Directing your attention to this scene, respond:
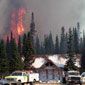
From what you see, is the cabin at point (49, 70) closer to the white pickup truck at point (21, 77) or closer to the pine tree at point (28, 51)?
the pine tree at point (28, 51)

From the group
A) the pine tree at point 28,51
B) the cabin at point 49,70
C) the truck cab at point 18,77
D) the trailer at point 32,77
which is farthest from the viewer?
the cabin at point 49,70

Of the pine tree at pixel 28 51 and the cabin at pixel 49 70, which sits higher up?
the pine tree at pixel 28 51

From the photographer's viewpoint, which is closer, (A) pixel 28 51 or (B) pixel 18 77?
(B) pixel 18 77

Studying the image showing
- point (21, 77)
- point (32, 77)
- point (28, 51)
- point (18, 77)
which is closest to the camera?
point (18, 77)

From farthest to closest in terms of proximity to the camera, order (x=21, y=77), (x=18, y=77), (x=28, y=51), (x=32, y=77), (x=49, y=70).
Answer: (x=49, y=70), (x=28, y=51), (x=32, y=77), (x=21, y=77), (x=18, y=77)

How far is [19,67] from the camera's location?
330ft

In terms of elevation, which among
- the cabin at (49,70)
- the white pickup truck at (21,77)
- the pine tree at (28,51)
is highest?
the pine tree at (28,51)

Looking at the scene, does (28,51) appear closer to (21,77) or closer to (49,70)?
(49,70)

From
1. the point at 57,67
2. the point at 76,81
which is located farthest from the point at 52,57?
the point at 76,81

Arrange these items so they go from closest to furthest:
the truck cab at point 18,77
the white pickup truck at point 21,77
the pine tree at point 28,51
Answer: the truck cab at point 18,77 → the white pickup truck at point 21,77 → the pine tree at point 28,51

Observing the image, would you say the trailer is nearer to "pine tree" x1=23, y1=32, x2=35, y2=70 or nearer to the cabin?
"pine tree" x1=23, y1=32, x2=35, y2=70

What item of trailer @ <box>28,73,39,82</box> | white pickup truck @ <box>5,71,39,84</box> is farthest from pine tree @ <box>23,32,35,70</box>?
white pickup truck @ <box>5,71,39,84</box>

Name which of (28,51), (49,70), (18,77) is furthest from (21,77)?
(49,70)

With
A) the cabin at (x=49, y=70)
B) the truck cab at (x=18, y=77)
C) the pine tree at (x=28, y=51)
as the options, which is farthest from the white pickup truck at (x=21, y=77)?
the cabin at (x=49, y=70)
